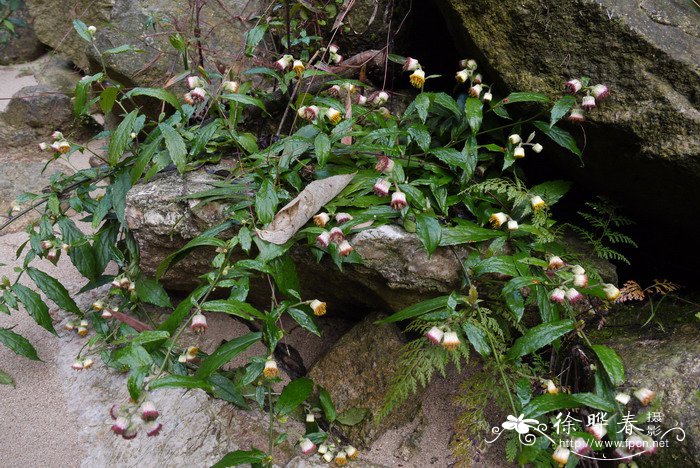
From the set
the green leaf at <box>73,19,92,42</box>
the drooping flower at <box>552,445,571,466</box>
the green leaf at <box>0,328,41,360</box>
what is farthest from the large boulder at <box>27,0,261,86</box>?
the drooping flower at <box>552,445,571,466</box>

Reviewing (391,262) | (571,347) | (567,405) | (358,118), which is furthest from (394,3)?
(567,405)

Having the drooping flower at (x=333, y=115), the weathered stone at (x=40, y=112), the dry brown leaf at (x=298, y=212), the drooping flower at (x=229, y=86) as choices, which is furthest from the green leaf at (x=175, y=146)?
the weathered stone at (x=40, y=112)

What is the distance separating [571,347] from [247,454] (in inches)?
43.5

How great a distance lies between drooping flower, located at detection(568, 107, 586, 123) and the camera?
1.80 meters

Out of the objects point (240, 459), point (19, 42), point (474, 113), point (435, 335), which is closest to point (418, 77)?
point (474, 113)

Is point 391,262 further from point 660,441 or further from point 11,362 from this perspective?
point 11,362

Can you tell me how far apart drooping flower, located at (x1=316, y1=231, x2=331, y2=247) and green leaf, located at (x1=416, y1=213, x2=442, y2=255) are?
0.31 m

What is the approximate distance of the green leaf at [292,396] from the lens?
1711mm

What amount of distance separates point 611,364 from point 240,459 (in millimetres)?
1117

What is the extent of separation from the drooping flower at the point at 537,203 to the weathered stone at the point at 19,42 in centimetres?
536

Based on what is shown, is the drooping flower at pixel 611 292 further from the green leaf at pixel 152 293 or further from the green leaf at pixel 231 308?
the green leaf at pixel 152 293

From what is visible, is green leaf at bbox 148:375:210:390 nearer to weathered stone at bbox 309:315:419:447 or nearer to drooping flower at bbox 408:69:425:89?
weathered stone at bbox 309:315:419:447

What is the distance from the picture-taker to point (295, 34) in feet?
9.21

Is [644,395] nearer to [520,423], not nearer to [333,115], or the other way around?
[520,423]
